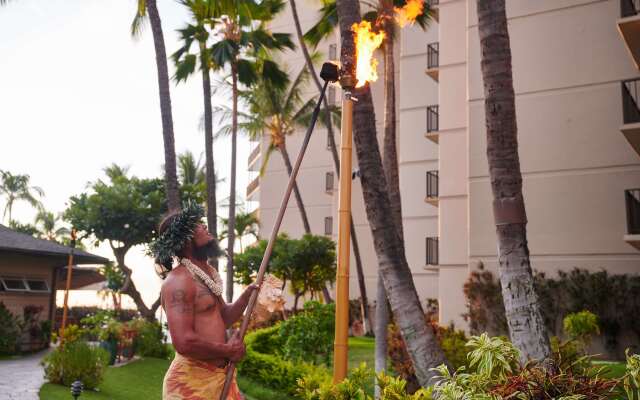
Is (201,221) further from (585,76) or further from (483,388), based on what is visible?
(585,76)

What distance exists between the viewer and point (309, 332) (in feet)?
46.3

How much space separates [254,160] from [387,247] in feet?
149

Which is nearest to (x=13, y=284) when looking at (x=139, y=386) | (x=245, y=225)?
(x=139, y=386)

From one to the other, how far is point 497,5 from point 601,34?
1181cm

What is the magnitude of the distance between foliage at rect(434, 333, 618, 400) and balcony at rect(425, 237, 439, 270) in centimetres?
2204

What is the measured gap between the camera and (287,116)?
1348 inches

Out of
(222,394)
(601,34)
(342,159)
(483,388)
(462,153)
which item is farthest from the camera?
(462,153)

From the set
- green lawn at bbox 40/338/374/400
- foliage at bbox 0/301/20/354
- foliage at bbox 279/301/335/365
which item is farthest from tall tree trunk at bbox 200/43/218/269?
foliage at bbox 279/301/335/365

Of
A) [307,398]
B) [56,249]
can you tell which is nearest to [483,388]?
[307,398]

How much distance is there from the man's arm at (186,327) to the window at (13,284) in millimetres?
20662

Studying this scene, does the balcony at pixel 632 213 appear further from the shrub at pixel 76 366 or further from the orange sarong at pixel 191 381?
the orange sarong at pixel 191 381

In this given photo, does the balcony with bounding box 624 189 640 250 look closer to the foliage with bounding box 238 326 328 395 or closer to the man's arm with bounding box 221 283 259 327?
the foliage with bounding box 238 326 328 395

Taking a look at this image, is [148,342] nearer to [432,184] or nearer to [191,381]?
[432,184]

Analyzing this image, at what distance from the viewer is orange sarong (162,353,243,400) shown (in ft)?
13.7
